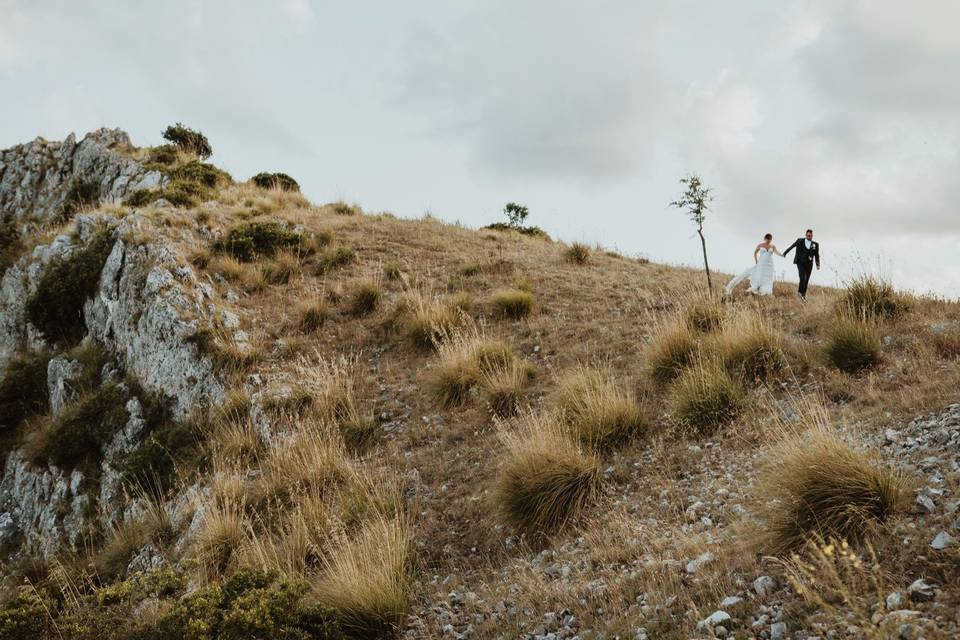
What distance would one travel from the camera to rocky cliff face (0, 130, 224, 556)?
34.1 ft

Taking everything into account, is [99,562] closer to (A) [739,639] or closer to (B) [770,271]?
(A) [739,639]

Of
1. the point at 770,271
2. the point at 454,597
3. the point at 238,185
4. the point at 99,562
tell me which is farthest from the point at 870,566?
the point at 238,185

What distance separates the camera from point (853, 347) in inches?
292

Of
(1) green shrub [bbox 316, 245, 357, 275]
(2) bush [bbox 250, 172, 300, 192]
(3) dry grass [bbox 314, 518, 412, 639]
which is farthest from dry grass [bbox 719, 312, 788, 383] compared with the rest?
(2) bush [bbox 250, 172, 300, 192]

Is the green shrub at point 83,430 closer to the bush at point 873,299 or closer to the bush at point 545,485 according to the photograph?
the bush at point 545,485

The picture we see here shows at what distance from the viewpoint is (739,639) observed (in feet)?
10.7

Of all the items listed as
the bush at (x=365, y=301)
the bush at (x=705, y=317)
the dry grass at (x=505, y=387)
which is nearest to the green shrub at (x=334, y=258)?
the bush at (x=365, y=301)

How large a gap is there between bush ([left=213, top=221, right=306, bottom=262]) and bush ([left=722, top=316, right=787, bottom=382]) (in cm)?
1239

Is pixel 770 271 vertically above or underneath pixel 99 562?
above

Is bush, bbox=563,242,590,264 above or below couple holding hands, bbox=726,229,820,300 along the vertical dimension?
above

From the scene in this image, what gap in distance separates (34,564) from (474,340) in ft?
26.4

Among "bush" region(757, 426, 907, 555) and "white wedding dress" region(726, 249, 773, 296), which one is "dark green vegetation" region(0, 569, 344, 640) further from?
"white wedding dress" region(726, 249, 773, 296)

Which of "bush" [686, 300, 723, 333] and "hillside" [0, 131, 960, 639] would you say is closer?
"hillside" [0, 131, 960, 639]

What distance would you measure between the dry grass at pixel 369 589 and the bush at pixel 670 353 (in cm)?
457
